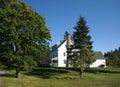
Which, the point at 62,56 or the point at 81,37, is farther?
the point at 62,56

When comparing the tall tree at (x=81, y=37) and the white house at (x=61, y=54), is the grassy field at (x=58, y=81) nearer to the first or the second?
the tall tree at (x=81, y=37)

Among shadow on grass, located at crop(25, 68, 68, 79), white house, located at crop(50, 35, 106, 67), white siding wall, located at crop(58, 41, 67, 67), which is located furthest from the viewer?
white siding wall, located at crop(58, 41, 67, 67)

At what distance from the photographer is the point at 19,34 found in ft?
137

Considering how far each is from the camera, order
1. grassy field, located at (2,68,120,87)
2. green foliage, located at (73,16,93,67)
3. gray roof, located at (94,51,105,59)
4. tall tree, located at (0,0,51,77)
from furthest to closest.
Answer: gray roof, located at (94,51,105,59), green foliage, located at (73,16,93,67), tall tree, located at (0,0,51,77), grassy field, located at (2,68,120,87)

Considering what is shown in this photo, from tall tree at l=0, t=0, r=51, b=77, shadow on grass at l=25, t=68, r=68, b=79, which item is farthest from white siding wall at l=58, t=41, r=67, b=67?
tall tree at l=0, t=0, r=51, b=77

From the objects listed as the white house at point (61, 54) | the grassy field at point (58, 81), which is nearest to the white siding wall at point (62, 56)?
the white house at point (61, 54)

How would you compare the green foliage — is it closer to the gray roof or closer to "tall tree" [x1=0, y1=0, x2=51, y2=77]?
"tall tree" [x1=0, y1=0, x2=51, y2=77]

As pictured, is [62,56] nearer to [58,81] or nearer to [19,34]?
[58,81]

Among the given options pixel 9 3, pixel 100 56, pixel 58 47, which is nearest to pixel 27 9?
pixel 9 3

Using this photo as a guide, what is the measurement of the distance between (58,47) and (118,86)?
6017cm

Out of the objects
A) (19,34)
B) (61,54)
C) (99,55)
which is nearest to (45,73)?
(19,34)

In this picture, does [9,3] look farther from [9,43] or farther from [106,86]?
[106,86]

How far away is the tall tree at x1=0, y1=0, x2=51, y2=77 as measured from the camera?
4125cm

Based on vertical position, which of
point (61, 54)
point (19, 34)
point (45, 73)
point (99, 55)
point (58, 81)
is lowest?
point (58, 81)
